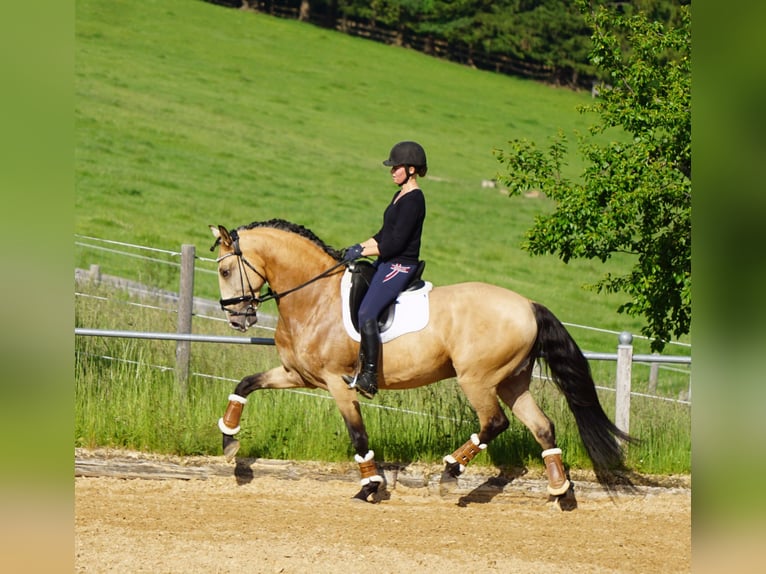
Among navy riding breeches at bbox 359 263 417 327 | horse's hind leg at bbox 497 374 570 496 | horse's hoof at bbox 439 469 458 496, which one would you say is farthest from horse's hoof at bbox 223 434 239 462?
horse's hind leg at bbox 497 374 570 496

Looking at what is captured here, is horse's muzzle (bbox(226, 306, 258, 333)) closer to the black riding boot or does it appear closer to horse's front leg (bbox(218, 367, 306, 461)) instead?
horse's front leg (bbox(218, 367, 306, 461))

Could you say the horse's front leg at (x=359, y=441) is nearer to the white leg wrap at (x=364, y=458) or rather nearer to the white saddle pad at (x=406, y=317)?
the white leg wrap at (x=364, y=458)

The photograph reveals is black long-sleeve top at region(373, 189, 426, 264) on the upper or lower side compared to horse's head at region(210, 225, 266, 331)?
upper

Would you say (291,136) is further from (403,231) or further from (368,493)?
(368,493)

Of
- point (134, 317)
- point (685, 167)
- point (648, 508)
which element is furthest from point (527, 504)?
point (134, 317)

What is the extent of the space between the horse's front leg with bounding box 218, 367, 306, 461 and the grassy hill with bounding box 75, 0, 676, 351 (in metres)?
9.62

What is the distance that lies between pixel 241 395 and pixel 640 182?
4.25m

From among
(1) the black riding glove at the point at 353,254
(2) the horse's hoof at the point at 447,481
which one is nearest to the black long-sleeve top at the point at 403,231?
(1) the black riding glove at the point at 353,254

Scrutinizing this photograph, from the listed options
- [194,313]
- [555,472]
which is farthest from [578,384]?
[194,313]

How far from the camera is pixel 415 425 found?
817 cm

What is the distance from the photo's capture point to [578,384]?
7137 millimetres

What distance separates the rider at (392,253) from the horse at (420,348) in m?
0.20

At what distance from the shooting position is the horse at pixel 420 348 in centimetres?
689

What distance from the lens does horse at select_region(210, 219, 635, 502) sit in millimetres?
6895
